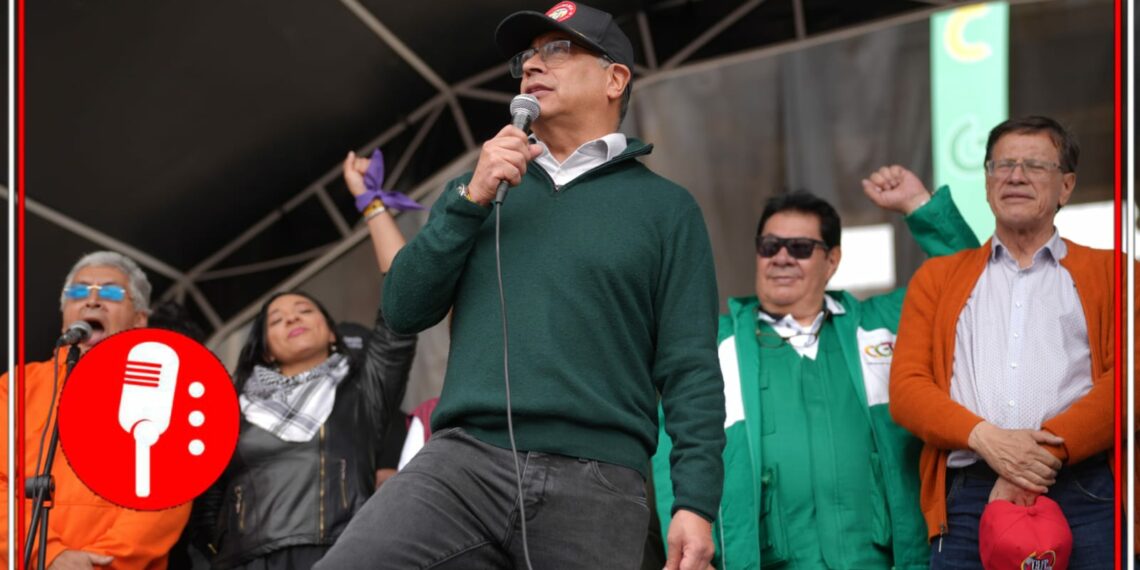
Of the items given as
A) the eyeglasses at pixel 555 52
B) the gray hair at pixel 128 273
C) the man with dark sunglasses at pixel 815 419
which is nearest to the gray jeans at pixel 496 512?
the eyeglasses at pixel 555 52

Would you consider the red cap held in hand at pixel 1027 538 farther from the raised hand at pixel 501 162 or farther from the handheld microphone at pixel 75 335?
the handheld microphone at pixel 75 335

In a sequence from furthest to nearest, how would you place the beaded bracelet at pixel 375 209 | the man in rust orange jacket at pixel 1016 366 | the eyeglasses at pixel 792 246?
the beaded bracelet at pixel 375 209
the eyeglasses at pixel 792 246
the man in rust orange jacket at pixel 1016 366

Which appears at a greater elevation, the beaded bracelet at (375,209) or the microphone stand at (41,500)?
the beaded bracelet at (375,209)

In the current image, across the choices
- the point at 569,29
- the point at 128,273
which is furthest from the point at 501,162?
the point at 128,273

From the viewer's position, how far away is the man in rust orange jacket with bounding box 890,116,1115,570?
3545 mm

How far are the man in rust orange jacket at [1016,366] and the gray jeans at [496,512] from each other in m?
1.41

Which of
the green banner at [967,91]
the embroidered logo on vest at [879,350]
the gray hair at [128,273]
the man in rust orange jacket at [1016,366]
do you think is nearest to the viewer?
the man in rust orange jacket at [1016,366]

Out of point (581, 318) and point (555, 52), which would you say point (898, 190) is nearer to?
point (555, 52)

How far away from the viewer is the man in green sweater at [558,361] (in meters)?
2.46

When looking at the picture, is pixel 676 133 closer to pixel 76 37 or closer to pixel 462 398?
pixel 76 37

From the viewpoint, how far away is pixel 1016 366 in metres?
3.71

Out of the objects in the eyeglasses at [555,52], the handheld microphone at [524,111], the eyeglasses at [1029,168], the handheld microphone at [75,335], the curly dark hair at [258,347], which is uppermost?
the eyeglasses at [555,52]

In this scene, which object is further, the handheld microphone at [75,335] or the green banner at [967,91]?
the green banner at [967,91]

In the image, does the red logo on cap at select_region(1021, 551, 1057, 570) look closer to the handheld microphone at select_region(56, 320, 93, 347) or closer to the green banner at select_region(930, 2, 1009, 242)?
the green banner at select_region(930, 2, 1009, 242)
